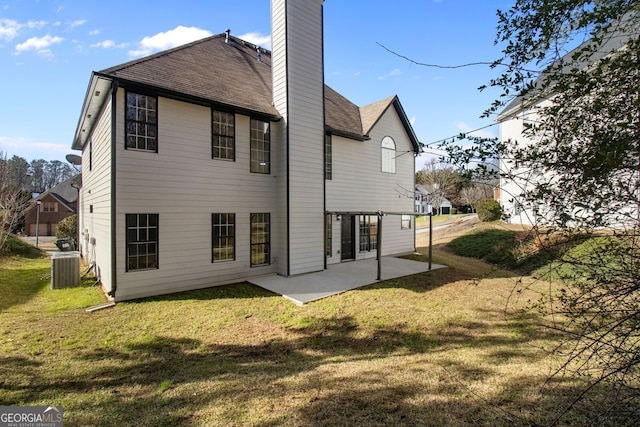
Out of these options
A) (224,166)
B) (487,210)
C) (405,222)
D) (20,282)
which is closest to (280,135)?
(224,166)

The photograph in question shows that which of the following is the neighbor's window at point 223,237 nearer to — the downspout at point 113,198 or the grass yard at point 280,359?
the grass yard at point 280,359

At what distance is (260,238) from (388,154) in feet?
26.2

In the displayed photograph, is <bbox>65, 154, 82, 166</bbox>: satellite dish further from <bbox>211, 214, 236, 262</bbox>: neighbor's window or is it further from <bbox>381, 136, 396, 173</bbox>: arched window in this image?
<bbox>381, 136, 396, 173</bbox>: arched window

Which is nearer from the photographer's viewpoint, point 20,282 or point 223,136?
point 223,136

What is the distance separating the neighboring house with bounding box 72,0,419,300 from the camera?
7934 mm

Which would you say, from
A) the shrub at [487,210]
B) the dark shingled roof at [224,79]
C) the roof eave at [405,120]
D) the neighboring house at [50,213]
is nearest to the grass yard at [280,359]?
the dark shingled roof at [224,79]

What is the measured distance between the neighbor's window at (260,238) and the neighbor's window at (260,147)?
169cm

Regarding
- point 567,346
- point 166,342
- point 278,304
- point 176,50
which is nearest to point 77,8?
point 176,50

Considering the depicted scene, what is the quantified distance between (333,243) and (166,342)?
768cm

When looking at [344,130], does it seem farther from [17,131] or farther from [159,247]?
[17,131]

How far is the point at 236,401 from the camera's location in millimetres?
3648

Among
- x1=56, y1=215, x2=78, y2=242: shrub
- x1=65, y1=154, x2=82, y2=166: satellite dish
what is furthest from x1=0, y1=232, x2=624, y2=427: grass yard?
x1=56, y1=215, x2=78, y2=242: shrub

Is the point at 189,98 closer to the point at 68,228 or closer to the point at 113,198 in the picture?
the point at 113,198

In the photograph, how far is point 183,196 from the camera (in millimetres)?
8648
